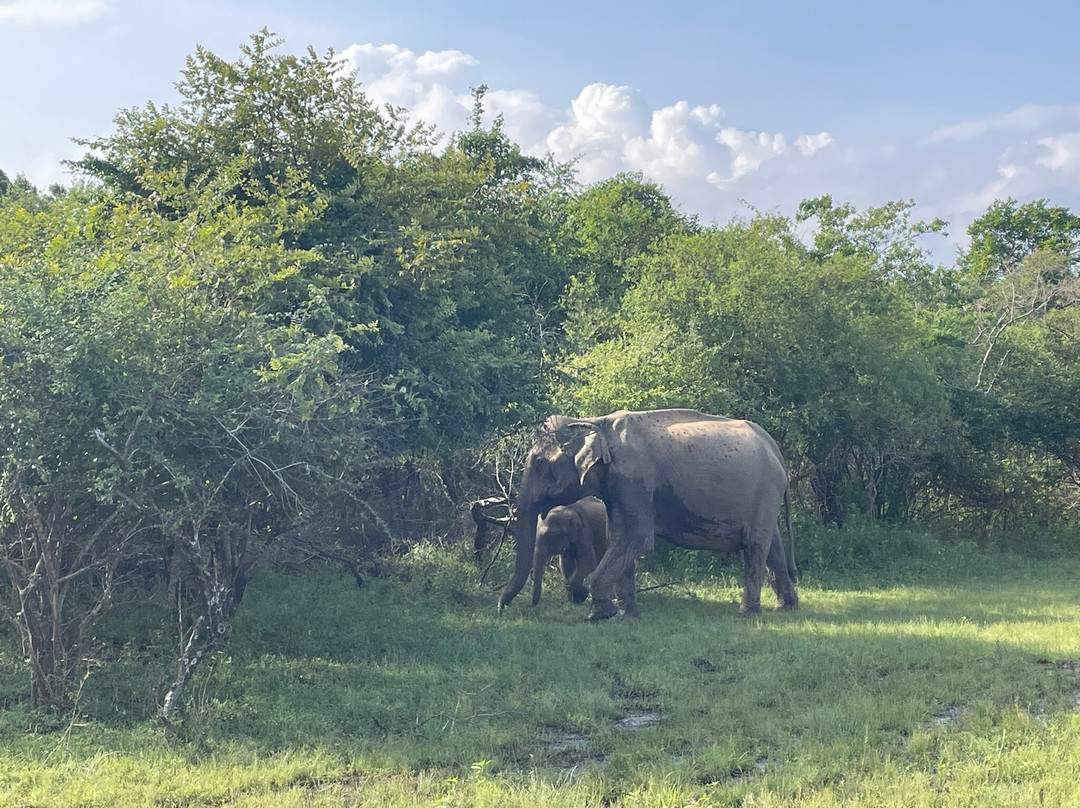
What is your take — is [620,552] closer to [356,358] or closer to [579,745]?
[356,358]

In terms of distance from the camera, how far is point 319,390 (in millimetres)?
9016

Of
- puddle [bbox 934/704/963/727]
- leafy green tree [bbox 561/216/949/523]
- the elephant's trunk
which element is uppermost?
leafy green tree [bbox 561/216/949/523]

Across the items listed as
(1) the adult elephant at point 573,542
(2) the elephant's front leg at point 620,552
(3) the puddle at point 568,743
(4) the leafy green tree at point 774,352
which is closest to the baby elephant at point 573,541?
(1) the adult elephant at point 573,542

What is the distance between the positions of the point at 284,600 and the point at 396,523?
329 centimetres

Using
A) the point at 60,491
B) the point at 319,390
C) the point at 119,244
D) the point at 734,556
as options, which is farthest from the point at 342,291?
the point at 734,556

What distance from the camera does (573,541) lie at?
1548 centimetres

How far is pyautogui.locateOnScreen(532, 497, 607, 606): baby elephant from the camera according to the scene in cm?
1498

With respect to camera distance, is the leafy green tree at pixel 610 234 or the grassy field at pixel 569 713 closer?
the grassy field at pixel 569 713

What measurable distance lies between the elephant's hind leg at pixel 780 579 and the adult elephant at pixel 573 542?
2.47 meters

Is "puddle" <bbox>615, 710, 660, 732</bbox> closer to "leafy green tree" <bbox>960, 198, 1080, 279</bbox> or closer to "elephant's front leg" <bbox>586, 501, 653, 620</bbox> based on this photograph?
"elephant's front leg" <bbox>586, 501, 653, 620</bbox>

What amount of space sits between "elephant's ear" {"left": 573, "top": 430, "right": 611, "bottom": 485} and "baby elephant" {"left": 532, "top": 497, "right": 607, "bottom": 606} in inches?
39.5

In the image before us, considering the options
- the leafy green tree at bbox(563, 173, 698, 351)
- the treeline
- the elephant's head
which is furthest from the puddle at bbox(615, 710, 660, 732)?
the leafy green tree at bbox(563, 173, 698, 351)

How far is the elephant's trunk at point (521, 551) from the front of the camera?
14.4 metres

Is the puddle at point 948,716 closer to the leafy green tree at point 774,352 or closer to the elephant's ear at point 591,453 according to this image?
the elephant's ear at point 591,453
